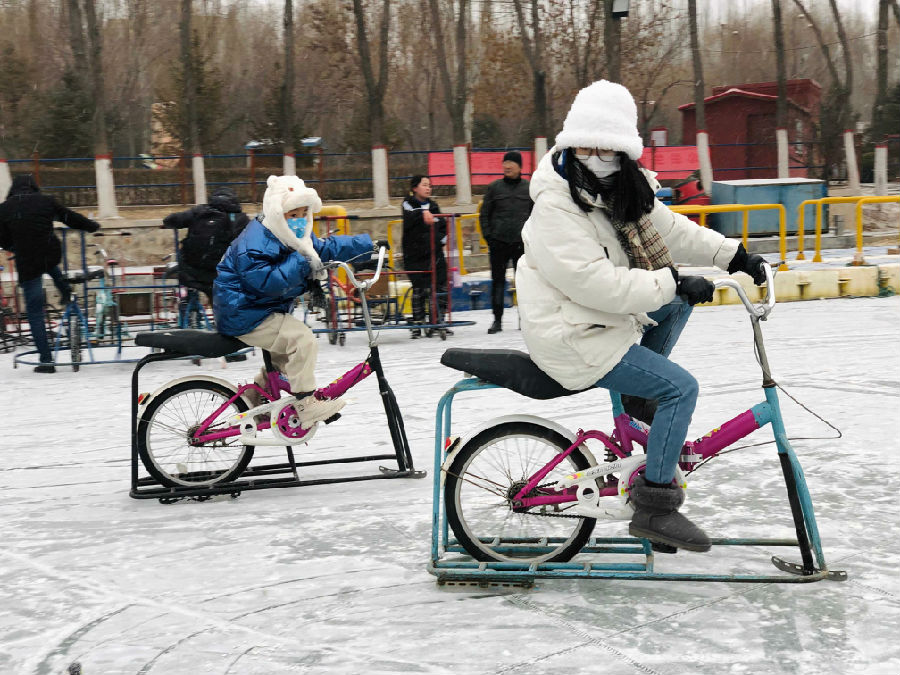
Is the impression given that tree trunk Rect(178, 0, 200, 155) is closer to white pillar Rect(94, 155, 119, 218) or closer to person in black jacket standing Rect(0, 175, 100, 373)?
white pillar Rect(94, 155, 119, 218)

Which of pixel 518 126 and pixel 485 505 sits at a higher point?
pixel 518 126

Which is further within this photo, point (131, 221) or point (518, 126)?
point (518, 126)

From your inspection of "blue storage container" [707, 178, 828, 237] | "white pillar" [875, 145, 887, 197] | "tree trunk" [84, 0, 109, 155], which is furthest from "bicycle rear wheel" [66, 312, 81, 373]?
"white pillar" [875, 145, 887, 197]

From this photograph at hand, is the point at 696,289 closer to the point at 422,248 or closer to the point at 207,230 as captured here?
the point at 207,230

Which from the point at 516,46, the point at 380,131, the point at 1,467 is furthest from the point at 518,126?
the point at 1,467

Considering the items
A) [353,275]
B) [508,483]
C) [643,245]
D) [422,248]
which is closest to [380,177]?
[422,248]

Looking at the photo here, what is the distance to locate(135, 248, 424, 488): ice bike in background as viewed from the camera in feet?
18.0

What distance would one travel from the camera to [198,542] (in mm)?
4793

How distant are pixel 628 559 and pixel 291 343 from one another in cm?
225

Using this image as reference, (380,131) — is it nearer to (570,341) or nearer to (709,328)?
(709,328)

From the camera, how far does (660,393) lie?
375 centimetres

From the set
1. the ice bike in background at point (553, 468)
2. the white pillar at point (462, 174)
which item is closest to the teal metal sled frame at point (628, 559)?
the ice bike in background at point (553, 468)

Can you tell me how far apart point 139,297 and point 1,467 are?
5.38 m

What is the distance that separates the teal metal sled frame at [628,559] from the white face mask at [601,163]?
0.90 m
